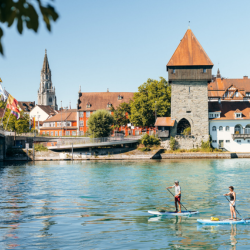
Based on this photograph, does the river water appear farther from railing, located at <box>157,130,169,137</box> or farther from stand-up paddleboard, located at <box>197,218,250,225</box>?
railing, located at <box>157,130,169,137</box>

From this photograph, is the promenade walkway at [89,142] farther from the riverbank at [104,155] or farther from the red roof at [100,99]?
the red roof at [100,99]

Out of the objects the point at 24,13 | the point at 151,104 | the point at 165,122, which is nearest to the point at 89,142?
the point at 165,122

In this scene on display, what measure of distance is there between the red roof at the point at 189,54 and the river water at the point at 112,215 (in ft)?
124

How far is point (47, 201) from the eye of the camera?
24.6 meters

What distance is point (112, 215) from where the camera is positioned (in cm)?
1962

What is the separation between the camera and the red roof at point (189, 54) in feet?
228

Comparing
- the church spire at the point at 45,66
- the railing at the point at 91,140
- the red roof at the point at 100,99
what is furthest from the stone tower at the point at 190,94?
the church spire at the point at 45,66

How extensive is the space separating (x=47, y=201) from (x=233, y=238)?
13158mm

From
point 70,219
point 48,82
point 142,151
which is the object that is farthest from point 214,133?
point 48,82

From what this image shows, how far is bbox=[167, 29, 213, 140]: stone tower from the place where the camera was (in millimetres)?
68812

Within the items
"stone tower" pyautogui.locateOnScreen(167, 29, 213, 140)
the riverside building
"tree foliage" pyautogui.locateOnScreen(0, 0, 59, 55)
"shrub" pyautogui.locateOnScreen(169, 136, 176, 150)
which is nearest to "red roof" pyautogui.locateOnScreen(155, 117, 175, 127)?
the riverside building

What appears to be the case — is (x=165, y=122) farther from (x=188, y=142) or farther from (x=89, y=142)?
(x=89, y=142)

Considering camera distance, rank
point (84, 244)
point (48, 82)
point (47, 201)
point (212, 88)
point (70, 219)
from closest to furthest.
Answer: point (84, 244)
point (70, 219)
point (47, 201)
point (212, 88)
point (48, 82)

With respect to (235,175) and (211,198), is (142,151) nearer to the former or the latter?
(235,175)
